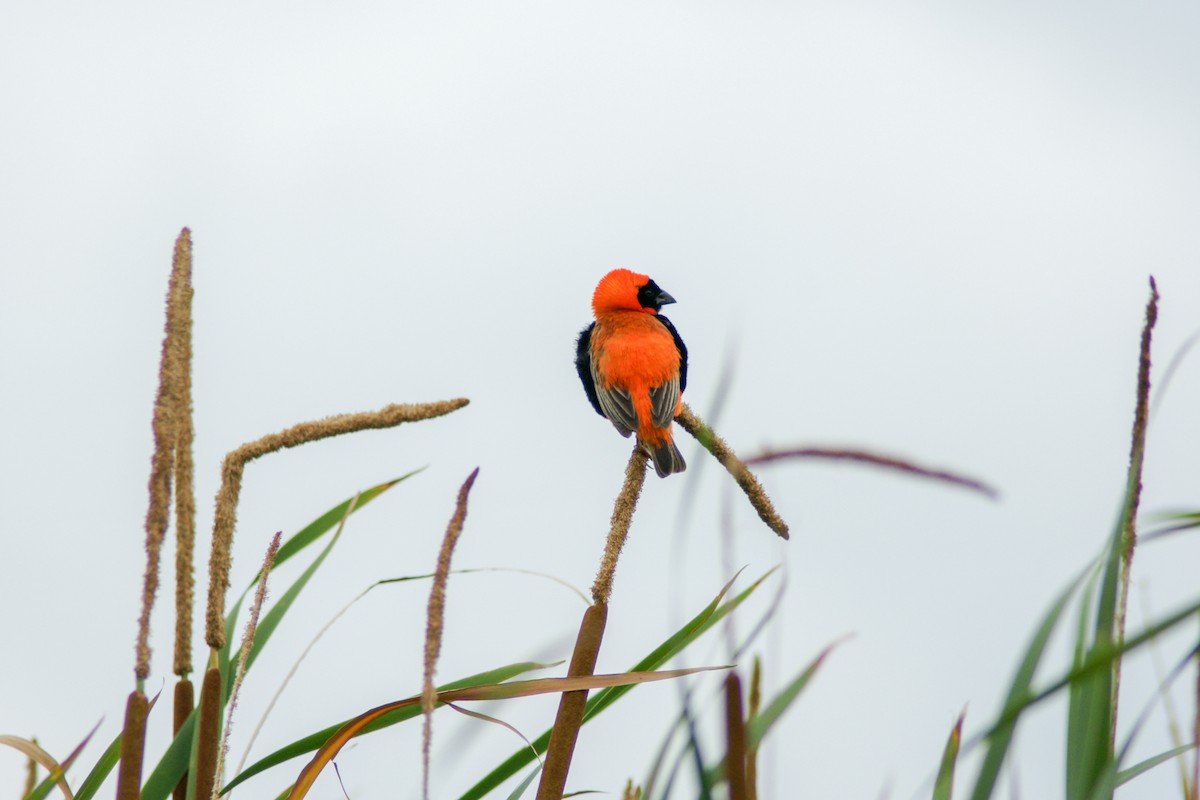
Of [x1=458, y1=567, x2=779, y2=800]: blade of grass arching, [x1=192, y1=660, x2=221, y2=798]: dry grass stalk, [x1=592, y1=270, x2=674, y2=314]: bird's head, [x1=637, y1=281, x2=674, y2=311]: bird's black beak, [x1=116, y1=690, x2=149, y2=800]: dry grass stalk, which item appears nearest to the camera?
[x1=116, y1=690, x2=149, y2=800]: dry grass stalk

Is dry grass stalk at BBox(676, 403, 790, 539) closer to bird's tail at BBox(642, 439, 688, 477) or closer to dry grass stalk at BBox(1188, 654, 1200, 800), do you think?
dry grass stalk at BBox(1188, 654, 1200, 800)

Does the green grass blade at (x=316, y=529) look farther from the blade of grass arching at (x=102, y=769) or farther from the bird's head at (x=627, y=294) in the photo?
the bird's head at (x=627, y=294)

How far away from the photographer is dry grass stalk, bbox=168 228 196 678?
1.19 m

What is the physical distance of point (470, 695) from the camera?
4.70ft

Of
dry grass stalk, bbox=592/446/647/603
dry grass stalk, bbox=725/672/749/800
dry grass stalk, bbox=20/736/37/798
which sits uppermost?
dry grass stalk, bbox=592/446/647/603

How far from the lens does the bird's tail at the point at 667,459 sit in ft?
13.3

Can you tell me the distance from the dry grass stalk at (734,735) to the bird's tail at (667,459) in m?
3.04

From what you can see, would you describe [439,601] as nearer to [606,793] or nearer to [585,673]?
[585,673]

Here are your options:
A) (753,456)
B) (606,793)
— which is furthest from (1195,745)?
(606,793)

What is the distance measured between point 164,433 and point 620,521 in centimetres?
55

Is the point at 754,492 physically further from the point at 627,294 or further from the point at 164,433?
the point at 627,294

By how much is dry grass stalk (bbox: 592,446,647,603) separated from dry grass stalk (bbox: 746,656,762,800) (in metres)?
0.28

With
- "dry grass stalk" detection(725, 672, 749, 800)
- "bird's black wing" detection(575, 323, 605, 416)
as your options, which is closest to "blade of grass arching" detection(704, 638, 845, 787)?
"dry grass stalk" detection(725, 672, 749, 800)

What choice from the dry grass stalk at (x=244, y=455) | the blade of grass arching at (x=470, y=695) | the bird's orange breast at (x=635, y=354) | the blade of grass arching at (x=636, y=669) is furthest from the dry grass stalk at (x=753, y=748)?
the bird's orange breast at (x=635, y=354)
